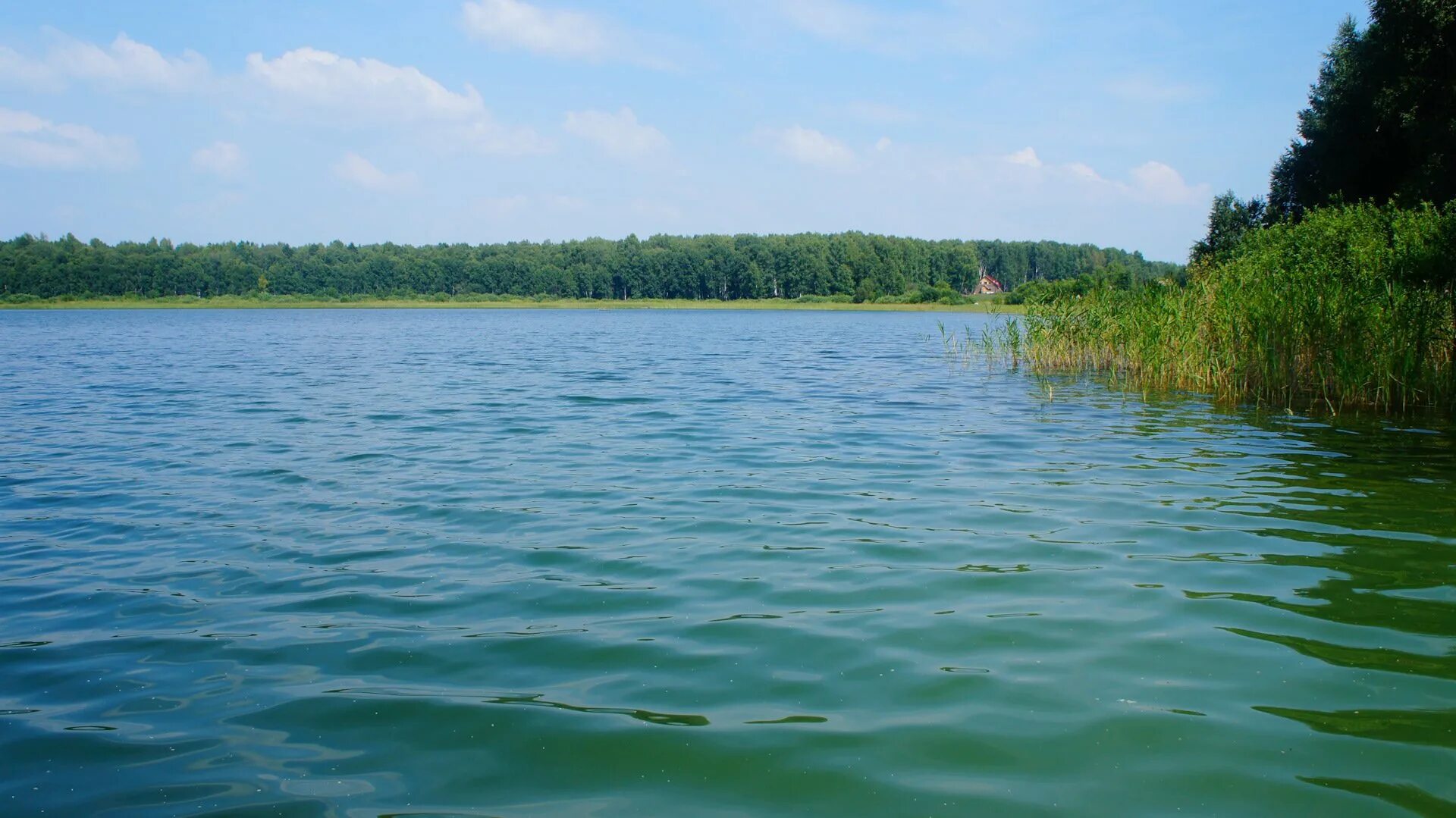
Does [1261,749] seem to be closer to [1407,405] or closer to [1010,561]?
[1010,561]

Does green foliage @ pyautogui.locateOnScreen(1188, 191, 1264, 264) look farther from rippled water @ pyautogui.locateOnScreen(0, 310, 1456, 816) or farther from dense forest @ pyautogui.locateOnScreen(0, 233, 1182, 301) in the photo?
dense forest @ pyautogui.locateOnScreen(0, 233, 1182, 301)

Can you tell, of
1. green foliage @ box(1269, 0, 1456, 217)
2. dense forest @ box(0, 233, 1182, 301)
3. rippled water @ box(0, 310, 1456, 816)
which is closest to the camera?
rippled water @ box(0, 310, 1456, 816)

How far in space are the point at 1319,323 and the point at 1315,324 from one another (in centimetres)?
9

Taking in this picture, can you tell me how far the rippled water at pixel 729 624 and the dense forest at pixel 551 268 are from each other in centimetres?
11658

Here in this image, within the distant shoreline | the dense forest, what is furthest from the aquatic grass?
the dense forest

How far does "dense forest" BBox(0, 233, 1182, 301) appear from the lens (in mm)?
130250

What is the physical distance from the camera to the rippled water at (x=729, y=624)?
3855 millimetres

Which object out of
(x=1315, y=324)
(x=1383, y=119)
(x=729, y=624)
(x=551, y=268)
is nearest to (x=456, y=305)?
(x=551, y=268)

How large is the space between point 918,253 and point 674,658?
154640mm

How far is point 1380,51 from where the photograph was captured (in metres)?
27.8

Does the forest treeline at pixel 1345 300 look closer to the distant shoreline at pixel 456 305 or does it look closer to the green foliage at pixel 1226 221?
the green foliage at pixel 1226 221

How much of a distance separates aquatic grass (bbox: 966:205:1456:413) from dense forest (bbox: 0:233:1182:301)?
343 ft

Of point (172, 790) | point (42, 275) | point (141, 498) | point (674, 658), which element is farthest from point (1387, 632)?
point (42, 275)

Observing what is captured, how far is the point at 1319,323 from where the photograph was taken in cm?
1502
